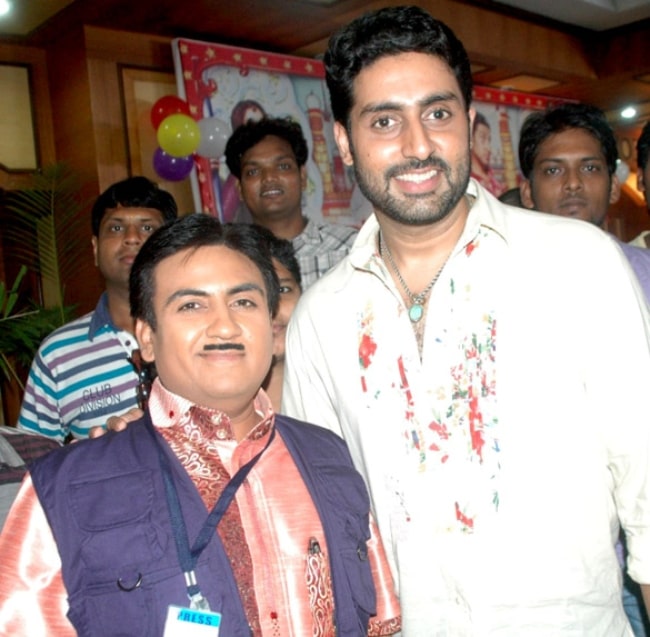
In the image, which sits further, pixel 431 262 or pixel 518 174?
pixel 518 174

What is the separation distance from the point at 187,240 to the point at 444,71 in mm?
614

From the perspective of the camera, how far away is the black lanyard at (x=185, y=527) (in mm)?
1114

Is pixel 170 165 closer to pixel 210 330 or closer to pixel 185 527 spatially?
pixel 210 330

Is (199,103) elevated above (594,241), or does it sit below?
above

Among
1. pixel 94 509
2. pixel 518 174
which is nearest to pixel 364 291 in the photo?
pixel 94 509

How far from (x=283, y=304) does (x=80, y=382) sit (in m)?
0.65

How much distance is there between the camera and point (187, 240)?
135 centimetres

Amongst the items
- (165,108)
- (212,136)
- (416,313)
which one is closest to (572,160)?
(416,313)

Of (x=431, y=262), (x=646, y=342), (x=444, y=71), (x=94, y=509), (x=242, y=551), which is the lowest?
(x=242, y=551)

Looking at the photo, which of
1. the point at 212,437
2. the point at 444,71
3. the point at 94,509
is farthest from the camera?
the point at 444,71

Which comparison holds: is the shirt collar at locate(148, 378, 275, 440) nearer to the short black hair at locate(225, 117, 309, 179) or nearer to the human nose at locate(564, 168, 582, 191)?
the human nose at locate(564, 168, 582, 191)

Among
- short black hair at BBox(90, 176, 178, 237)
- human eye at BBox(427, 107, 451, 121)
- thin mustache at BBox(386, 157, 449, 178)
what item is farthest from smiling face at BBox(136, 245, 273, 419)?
short black hair at BBox(90, 176, 178, 237)

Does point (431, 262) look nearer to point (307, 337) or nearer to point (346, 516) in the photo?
point (307, 337)

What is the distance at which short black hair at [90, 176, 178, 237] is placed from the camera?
2492 mm
